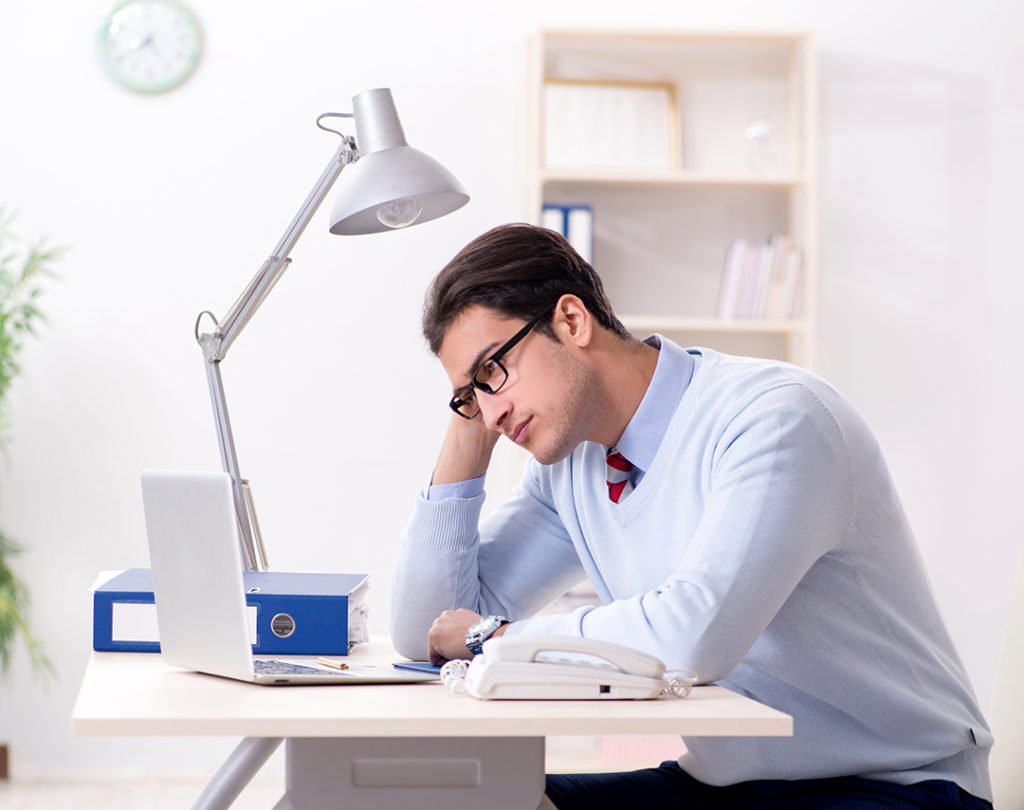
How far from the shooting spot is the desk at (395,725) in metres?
0.90

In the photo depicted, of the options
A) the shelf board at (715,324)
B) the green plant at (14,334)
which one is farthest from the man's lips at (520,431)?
the green plant at (14,334)

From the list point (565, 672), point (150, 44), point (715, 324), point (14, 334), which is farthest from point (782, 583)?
point (150, 44)

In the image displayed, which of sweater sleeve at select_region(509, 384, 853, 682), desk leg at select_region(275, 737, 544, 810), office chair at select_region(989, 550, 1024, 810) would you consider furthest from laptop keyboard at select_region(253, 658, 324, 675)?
office chair at select_region(989, 550, 1024, 810)

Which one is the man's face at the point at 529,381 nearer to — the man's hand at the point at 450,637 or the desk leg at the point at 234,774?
the man's hand at the point at 450,637

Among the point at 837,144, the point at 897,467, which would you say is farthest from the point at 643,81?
the point at 897,467

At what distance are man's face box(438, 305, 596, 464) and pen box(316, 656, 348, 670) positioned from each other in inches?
13.9

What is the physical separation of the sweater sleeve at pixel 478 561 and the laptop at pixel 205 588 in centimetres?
31

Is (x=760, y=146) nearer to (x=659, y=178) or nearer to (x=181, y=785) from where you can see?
(x=659, y=178)

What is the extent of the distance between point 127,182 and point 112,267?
0.80ft

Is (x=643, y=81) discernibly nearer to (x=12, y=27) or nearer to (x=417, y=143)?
(x=417, y=143)

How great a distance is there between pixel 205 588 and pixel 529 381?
0.49m

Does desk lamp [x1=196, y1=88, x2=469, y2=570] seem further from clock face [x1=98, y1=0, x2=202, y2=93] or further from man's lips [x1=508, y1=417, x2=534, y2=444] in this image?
clock face [x1=98, y1=0, x2=202, y2=93]

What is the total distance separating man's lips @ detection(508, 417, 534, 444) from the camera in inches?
56.1

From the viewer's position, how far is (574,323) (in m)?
1.45
